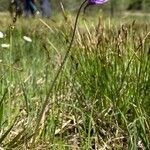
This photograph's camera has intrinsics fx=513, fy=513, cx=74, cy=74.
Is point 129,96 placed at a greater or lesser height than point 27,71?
greater

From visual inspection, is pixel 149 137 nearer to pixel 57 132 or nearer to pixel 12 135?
pixel 57 132

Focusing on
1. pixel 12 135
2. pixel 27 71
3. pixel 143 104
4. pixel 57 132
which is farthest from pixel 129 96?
pixel 27 71

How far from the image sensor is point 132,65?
2.24m

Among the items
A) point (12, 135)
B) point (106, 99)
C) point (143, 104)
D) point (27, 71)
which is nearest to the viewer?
point (12, 135)

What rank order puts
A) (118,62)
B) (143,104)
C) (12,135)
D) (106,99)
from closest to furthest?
(12,135), (143,104), (106,99), (118,62)

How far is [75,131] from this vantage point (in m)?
1.92

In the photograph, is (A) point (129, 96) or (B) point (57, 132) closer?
(B) point (57, 132)

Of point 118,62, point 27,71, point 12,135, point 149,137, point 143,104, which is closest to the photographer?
point 149,137

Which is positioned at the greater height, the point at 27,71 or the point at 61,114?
the point at 61,114

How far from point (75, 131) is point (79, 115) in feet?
0.35

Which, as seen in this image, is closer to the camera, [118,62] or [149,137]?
[149,137]

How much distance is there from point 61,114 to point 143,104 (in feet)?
1.05

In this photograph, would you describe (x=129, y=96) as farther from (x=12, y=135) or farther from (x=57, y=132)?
(x=12, y=135)

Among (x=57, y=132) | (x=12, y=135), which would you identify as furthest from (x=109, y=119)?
(x=12, y=135)
